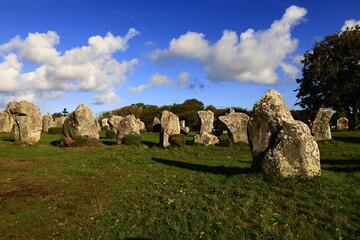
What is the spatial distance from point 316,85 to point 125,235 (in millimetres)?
37314

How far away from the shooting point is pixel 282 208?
738cm

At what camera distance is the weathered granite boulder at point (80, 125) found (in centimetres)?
2667

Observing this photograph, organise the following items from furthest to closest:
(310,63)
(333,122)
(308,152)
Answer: (333,122) < (310,63) < (308,152)

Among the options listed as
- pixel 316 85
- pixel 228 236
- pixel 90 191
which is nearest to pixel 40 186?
pixel 90 191

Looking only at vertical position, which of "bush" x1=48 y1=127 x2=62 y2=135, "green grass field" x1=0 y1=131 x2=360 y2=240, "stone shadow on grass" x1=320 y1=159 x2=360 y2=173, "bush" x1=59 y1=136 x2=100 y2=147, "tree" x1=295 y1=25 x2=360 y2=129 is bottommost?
"green grass field" x1=0 y1=131 x2=360 y2=240

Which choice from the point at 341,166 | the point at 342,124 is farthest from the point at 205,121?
the point at 342,124

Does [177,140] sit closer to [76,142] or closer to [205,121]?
[76,142]

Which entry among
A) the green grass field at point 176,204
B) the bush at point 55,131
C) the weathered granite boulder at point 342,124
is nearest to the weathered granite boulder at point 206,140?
the green grass field at point 176,204

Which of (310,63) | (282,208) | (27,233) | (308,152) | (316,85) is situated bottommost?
(27,233)

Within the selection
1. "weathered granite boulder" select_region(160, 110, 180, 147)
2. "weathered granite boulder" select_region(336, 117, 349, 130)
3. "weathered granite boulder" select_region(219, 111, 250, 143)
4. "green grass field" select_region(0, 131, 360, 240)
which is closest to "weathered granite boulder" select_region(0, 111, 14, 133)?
"weathered granite boulder" select_region(160, 110, 180, 147)

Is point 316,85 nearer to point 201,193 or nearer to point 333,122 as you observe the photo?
point 333,122

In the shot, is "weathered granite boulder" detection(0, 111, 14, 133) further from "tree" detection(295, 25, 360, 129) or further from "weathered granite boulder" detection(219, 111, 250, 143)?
"tree" detection(295, 25, 360, 129)

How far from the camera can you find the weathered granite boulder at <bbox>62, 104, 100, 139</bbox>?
87.5 ft

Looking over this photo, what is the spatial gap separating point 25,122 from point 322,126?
28550 millimetres
